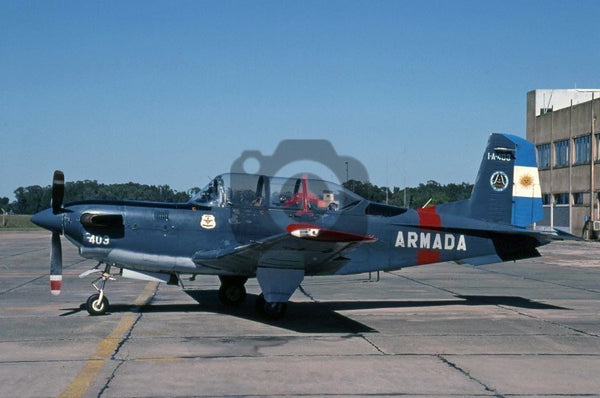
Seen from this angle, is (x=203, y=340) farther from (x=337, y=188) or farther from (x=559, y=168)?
(x=559, y=168)

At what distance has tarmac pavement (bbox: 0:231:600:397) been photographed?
6.70 m

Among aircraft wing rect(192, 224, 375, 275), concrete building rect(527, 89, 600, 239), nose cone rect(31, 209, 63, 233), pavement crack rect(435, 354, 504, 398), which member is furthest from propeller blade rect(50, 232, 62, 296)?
concrete building rect(527, 89, 600, 239)

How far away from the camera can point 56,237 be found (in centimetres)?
1127

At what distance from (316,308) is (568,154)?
1711 inches

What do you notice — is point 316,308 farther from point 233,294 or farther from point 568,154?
point 568,154

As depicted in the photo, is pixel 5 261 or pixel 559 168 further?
pixel 559 168

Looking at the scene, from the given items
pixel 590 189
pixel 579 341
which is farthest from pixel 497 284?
pixel 590 189

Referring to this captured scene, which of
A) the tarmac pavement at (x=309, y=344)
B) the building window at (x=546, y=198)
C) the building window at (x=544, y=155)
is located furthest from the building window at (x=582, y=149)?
the tarmac pavement at (x=309, y=344)

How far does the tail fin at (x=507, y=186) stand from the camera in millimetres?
13117

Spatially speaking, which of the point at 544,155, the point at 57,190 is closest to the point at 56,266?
the point at 57,190

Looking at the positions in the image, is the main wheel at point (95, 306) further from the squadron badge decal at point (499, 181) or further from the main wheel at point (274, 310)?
the squadron badge decal at point (499, 181)

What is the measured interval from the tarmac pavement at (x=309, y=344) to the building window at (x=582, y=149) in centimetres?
3544

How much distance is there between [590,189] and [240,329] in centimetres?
4195

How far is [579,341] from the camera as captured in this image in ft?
30.2
